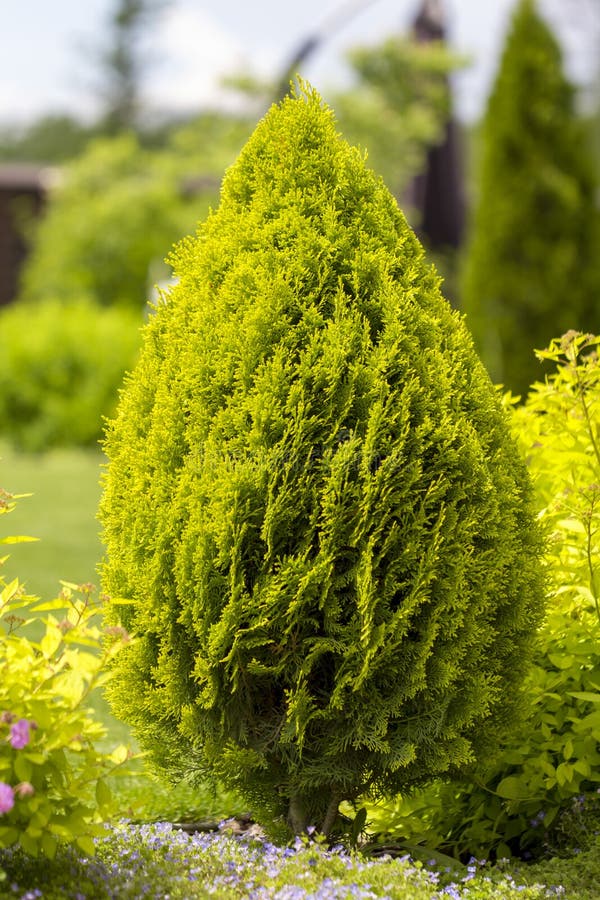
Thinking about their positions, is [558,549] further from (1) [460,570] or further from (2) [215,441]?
(2) [215,441]

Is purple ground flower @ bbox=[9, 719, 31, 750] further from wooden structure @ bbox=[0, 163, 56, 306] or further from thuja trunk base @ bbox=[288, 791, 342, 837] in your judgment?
wooden structure @ bbox=[0, 163, 56, 306]

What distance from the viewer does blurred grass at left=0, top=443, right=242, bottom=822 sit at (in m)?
4.18

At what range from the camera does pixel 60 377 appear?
1708 cm

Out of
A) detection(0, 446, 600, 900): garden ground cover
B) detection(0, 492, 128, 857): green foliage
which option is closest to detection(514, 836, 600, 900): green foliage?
detection(0, 446, 600, 900): garden ground cover

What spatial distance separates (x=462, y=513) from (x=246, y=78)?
20057 mm

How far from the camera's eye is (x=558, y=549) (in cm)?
400

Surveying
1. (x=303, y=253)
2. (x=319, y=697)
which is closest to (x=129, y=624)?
(x=319, y=697)

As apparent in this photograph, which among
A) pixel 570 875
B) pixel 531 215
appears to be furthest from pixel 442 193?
pixel 570 875

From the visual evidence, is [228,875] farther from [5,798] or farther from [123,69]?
[123,69]

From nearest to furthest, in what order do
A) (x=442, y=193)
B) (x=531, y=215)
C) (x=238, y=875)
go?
(x=238, y=875)
(x=531, y=215)
(x=442, y=193)

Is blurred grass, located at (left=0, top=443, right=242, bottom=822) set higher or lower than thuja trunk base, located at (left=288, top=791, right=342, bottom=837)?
higher

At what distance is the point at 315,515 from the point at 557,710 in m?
1.31

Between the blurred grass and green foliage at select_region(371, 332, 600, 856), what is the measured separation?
2.76ft

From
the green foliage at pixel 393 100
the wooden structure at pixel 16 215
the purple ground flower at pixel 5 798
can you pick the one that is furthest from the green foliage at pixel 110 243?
the purple ground flower at pixel 5 798
